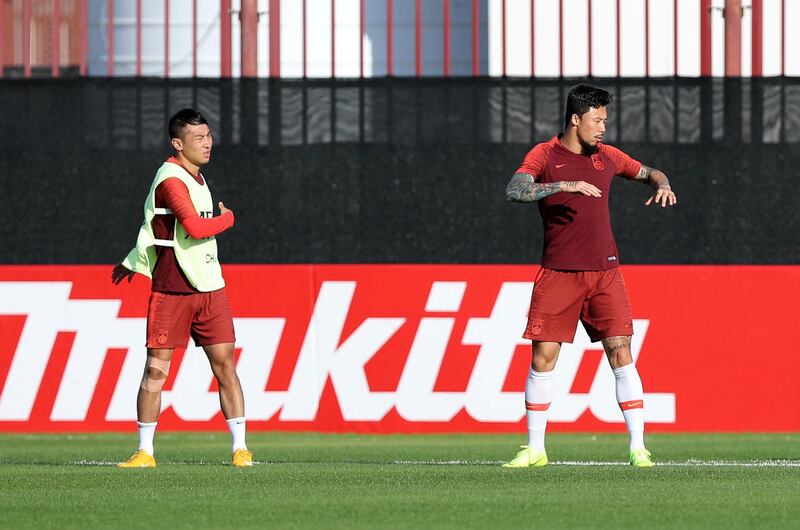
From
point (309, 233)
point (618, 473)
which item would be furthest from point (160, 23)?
point (618, 473)

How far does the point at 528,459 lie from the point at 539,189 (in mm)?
1291

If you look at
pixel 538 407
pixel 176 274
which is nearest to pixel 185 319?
pixel 176 274

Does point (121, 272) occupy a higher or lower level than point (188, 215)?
lower

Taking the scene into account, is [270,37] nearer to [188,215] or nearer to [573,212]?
[188,215]

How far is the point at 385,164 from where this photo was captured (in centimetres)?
1252

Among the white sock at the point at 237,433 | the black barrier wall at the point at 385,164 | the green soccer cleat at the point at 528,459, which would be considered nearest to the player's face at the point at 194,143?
the white sock at the point at 237,433

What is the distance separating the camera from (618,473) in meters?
7.64

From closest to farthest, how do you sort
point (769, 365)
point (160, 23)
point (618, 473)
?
point (618, 473) → point (769, 365) → point (160, 23)

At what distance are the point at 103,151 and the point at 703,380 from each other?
14.8 ft

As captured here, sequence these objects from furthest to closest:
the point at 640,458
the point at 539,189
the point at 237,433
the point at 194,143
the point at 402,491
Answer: the point at 237,433 < the point at 194,143 < the point at 640,458 < the point at 539,189 < the point at 402,491

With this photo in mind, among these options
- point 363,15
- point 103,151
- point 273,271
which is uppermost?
point 363,15

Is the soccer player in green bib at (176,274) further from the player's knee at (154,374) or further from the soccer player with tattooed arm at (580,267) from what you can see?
the soccer player with tattooed arm at (580,267)

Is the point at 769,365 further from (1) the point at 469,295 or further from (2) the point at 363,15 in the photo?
(2) the point at 363,15

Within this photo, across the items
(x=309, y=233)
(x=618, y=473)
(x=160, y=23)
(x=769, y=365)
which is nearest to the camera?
(x=618, y=473)
